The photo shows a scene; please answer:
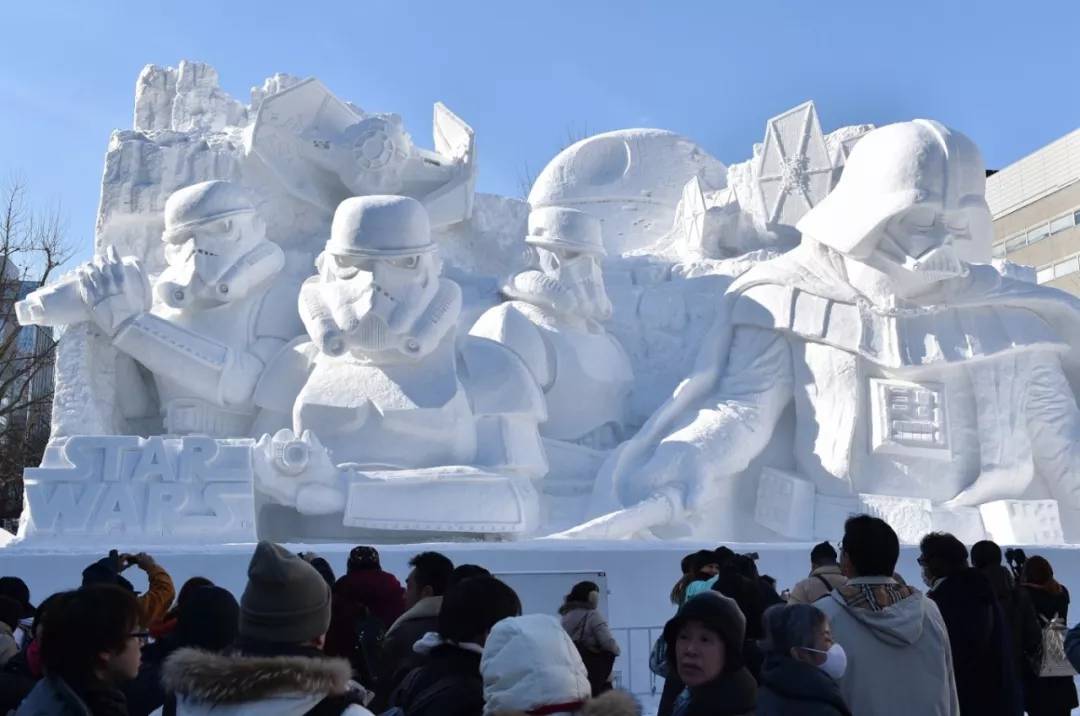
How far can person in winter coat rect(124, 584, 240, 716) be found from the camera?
2.85m

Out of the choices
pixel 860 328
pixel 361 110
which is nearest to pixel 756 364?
pixel 860 328

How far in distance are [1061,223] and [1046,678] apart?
52.8ft

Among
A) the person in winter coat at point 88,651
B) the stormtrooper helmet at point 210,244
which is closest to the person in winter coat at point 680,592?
the person in winter coat at point 88,651

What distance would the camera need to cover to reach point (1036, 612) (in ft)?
13.8

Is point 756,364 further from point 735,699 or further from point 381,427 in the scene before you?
point 735,699

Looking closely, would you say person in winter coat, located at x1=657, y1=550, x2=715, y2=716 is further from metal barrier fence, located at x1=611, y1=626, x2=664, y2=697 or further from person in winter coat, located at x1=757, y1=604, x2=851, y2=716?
metal barrier fence, located at x1=611, y1=626, x2=664, y2=697

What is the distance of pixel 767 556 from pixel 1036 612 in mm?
2890

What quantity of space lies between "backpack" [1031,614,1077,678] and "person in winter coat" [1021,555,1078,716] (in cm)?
3

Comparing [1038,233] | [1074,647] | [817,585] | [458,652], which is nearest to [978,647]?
[1074,647]

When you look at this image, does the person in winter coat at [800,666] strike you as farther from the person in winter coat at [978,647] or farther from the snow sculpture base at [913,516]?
the snow sculpture base at [913,516]

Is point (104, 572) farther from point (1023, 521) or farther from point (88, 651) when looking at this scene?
point (1023, 521)

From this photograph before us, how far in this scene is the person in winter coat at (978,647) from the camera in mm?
3439

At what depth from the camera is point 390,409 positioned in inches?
289

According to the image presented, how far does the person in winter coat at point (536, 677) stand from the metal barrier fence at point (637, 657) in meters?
4.11
